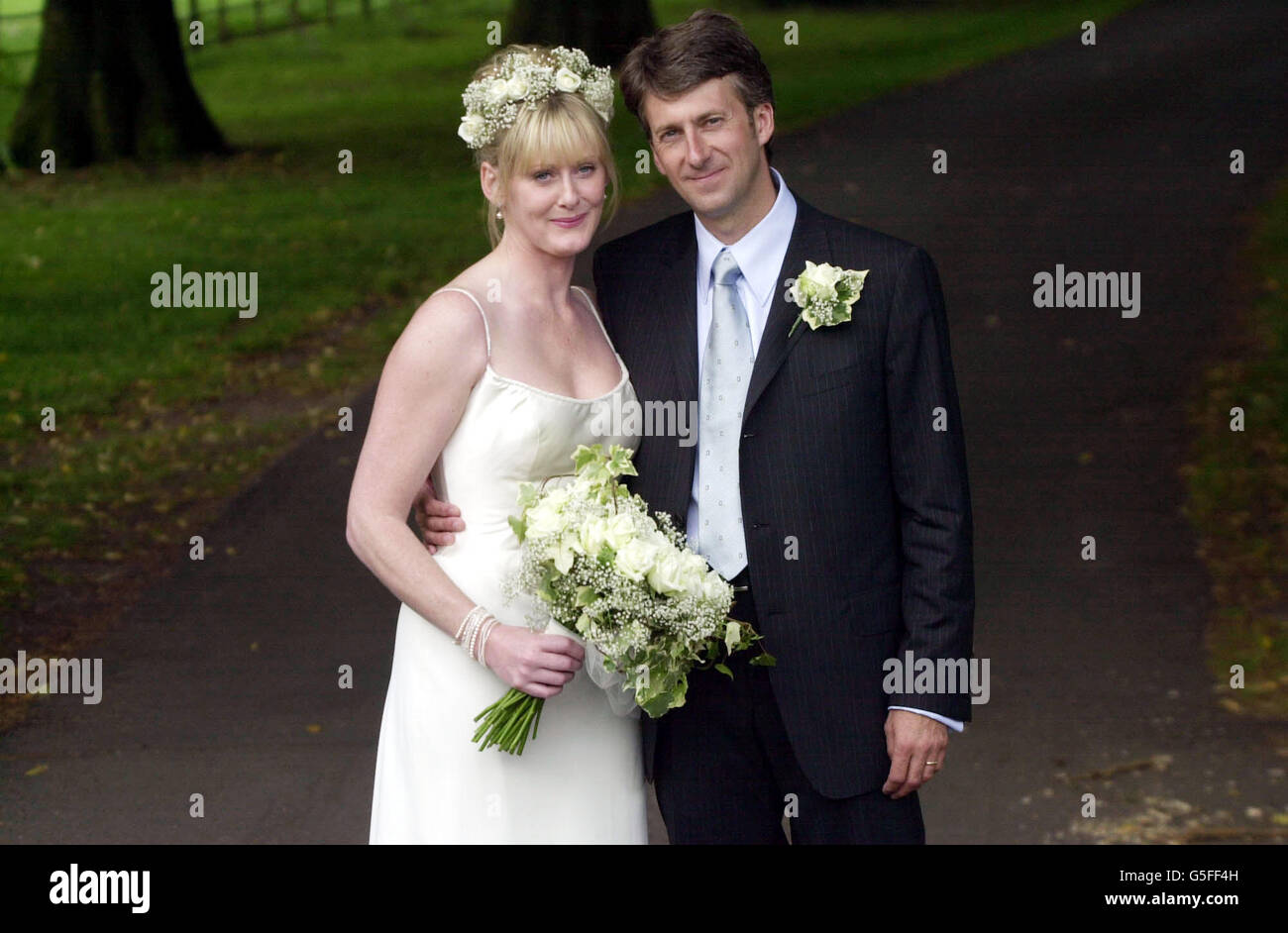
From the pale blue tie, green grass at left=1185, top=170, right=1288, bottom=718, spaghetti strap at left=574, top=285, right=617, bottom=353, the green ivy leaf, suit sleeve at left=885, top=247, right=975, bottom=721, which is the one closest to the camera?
the green ivy leaf

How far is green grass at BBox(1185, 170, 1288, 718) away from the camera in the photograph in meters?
7.71

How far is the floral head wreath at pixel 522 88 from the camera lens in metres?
4.07

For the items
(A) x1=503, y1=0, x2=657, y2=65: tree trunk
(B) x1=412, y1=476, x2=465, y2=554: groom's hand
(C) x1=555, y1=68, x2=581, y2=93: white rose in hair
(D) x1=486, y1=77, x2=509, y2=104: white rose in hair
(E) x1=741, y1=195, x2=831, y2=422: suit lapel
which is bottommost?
(B) x1=412, y1=476, x2=465, y2=554: groom's hand

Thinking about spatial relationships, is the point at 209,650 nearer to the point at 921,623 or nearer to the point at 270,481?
the point at 270,481

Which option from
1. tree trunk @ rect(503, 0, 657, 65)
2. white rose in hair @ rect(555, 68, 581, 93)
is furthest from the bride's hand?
tree trunk @ rect(503, 0, 657, 65)

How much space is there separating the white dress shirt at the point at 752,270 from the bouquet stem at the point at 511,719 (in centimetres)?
60

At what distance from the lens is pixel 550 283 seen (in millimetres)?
4258

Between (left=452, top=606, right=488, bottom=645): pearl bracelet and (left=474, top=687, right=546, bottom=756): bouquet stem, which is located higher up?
(left=452, top=606, right=488, bottom=645): pearl bracelet

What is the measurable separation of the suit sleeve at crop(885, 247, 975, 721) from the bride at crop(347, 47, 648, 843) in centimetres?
72

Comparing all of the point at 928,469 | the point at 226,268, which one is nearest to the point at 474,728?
the point at 928,469

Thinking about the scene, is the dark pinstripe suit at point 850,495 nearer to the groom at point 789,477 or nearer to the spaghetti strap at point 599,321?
the groom at point 789,477

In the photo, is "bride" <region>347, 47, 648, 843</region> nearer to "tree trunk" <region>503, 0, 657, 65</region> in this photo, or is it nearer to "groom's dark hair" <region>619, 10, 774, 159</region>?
"groom's dark hair" <region>619, 10, 774, 159</region>
